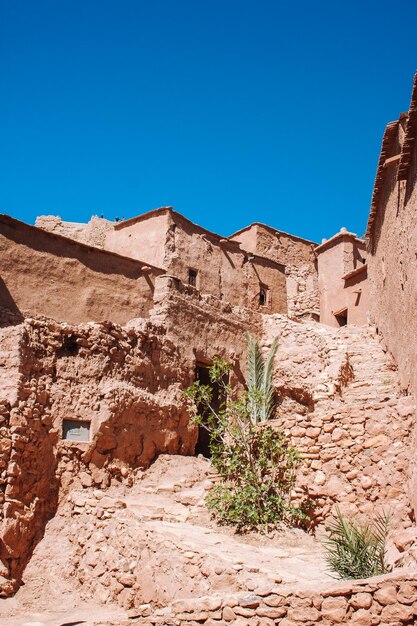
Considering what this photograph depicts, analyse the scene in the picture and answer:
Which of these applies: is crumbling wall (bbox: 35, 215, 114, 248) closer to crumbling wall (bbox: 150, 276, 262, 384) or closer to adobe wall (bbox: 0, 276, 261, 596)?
crumbling wall (bbox: 150, 276, 262, 384)

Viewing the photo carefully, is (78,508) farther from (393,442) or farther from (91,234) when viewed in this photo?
(91,234)

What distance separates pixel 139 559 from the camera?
8.46 m

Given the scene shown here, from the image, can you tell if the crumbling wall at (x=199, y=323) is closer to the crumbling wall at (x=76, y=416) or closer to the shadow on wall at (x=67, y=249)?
the shadow on wall at (x=67, y=249)

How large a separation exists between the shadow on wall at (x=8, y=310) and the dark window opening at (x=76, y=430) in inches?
110

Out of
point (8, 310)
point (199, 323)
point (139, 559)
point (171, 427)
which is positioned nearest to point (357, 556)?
Answer: point (139, 559)

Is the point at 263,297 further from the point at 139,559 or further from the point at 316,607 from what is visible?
the point at 316,607

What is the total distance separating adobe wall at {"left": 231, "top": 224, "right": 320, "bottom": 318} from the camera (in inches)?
906

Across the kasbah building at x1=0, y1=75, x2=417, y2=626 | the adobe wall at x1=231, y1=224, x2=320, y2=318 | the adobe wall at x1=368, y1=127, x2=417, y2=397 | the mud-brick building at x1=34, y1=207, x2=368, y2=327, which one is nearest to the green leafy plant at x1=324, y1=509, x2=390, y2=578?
the kasbah building at x1=0, y1=75, x2=417, y2=626

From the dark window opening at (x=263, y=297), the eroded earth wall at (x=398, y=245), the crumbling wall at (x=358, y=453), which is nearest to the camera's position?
the crumbling wall at (x=358, y=453)

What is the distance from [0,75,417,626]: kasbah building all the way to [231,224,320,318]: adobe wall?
15.4 feet

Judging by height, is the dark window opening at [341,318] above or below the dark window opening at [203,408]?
above

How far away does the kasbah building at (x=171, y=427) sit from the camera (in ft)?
24.3

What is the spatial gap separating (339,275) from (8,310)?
13.1 m

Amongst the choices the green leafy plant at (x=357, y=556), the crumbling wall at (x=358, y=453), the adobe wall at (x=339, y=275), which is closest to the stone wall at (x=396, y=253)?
the crumbling wall at (x=358, y=453)
